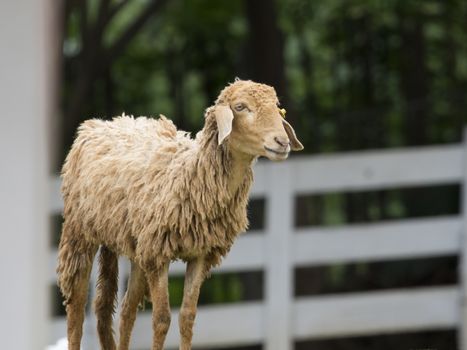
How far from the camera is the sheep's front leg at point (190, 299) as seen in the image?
229 centimetres

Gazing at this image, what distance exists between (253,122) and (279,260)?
13.8 ft

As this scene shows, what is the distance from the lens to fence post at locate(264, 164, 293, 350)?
6.25 m

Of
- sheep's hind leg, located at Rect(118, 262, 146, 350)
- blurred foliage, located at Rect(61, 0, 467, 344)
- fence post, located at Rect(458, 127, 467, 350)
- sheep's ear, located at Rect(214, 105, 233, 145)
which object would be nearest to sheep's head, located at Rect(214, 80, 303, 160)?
sheep's ear, located at Rect(214, 105, 233, 145)

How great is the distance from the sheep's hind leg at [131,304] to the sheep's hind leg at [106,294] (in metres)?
0.04

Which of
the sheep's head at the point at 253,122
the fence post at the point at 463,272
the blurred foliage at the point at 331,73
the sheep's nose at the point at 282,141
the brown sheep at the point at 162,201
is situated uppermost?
the blurred foliage at the point at 331,73

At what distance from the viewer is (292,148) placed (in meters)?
2.20

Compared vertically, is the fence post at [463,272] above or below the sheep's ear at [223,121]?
below

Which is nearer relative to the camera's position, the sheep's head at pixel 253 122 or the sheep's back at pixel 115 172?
the sheep's head at pixel 253 122

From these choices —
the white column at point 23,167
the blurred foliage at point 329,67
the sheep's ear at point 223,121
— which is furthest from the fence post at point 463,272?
the white column at point 23,167

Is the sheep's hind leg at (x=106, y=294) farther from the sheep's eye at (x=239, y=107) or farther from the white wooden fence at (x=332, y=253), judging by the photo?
the white wooden fence at (x=332, y=253)

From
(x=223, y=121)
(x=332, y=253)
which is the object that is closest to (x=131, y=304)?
(x=223, y=121)

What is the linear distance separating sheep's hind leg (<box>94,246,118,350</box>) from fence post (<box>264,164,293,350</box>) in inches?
148

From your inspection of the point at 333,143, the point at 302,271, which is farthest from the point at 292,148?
the point at 333,143

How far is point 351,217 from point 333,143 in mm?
562
